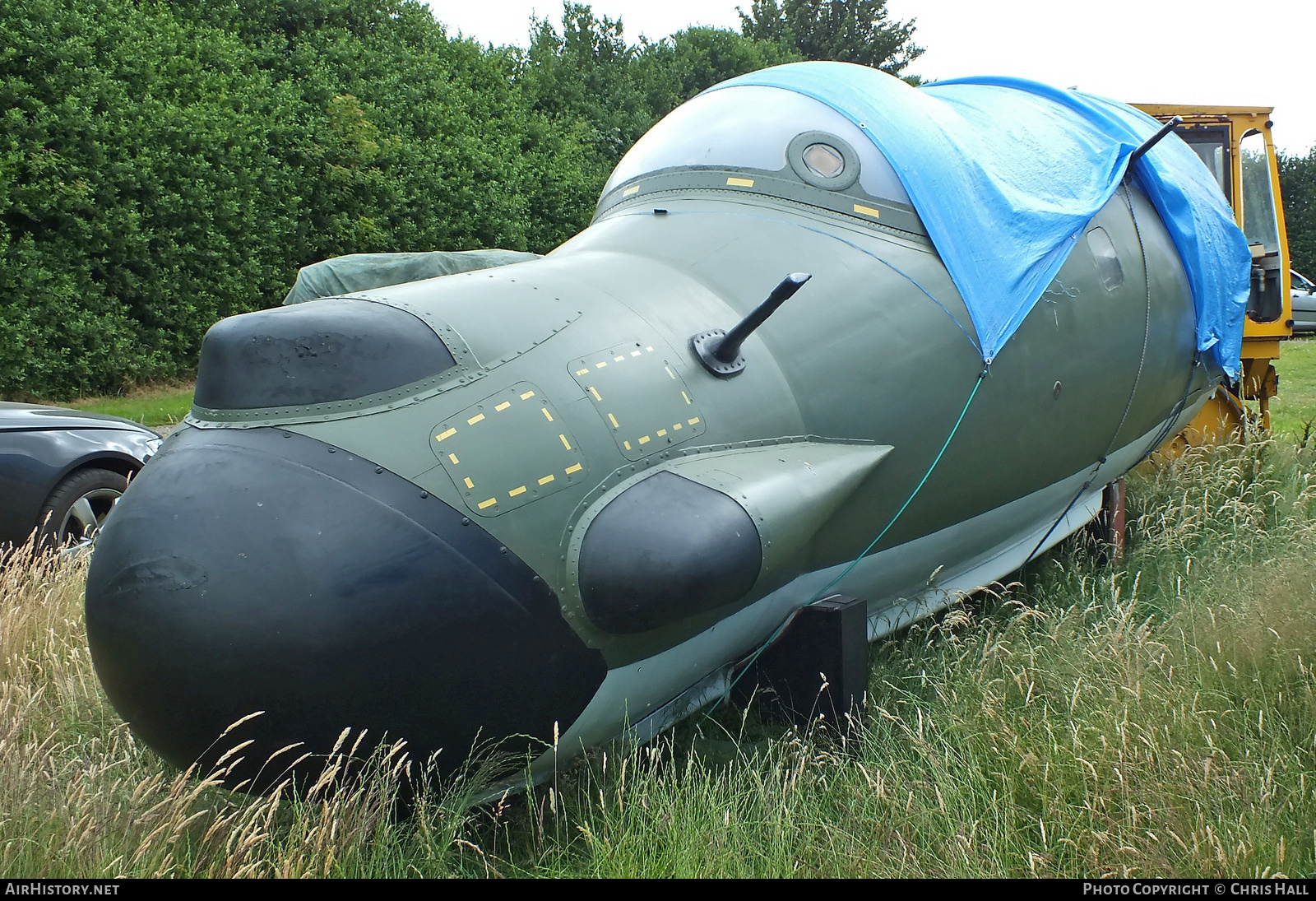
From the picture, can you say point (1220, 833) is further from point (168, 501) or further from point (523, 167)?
point (523, 167)

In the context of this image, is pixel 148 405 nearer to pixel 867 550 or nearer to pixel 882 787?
pixel 867 550

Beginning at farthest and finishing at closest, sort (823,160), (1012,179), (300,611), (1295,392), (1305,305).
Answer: (1305,305) → (1295,392) → (1012,179) → (823,160) → (300,611)

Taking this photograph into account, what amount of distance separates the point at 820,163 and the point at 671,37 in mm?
36812

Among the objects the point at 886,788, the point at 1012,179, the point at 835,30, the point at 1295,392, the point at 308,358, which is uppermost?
the point at 835,30

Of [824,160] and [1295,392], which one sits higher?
[824,160]

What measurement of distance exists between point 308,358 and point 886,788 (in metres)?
1.98

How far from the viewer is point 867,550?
3412mm

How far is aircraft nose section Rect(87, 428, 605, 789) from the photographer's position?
2271mm

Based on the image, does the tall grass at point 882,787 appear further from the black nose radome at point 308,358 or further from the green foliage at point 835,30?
the green foliage at point 835,30

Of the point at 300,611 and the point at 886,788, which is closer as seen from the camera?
the point at 300,611

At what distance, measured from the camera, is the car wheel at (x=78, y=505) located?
18.5 feet

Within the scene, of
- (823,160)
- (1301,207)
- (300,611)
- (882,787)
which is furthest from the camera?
(1301,207)

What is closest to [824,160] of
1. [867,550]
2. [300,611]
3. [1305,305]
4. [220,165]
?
[867,550]

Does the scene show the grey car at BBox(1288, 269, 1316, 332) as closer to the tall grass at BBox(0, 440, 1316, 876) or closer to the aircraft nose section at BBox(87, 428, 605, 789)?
the tall grass at BBox(0, 440, 1316, 876)
